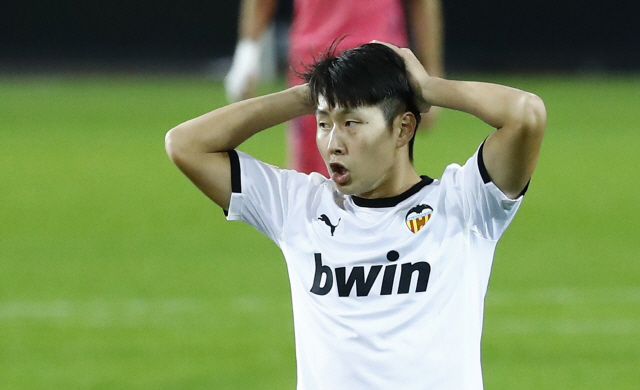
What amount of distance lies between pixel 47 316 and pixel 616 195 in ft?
22.0

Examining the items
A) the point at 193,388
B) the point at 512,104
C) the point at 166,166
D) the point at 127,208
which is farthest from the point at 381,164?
the point at 166,166

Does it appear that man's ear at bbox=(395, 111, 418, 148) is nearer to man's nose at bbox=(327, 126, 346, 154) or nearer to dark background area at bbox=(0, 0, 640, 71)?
man's nose at bbox=(327, 126, 346, 154)

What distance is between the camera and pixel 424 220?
3400mm

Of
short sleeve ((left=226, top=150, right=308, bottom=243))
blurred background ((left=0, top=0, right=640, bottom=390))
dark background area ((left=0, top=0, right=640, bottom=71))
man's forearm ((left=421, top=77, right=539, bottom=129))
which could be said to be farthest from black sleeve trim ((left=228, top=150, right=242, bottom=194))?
dark background area ((left=0, top=0, right=640, bottom=71))

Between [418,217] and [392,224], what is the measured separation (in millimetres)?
77

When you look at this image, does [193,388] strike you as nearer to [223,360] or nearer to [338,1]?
[223,360]

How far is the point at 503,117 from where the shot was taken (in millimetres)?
3268

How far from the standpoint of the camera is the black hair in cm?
330

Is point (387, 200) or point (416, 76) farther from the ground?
point (416, 76)

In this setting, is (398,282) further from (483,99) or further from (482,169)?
(483,99)

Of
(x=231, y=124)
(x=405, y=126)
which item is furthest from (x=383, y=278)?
(x=231, y=124)

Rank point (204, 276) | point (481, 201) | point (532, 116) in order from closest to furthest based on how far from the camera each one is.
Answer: point (532, 116), point (481, 201), point (204, 276)

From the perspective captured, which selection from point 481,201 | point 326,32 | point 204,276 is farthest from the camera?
point 204,276

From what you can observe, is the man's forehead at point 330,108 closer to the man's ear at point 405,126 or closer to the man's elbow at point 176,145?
the man's ear at point 405,126
